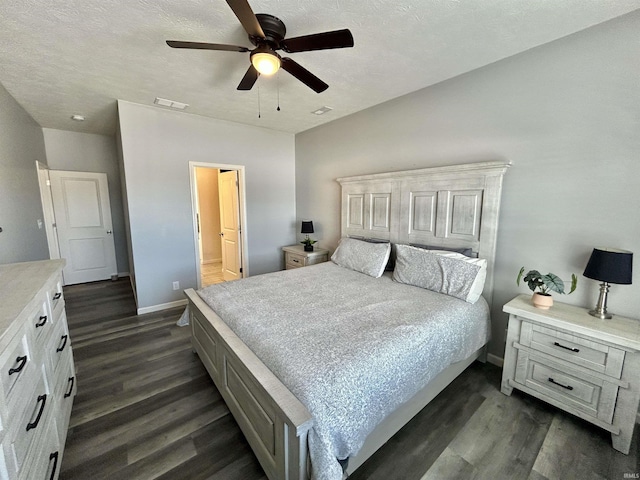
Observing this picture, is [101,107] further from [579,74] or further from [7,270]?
[579,74]

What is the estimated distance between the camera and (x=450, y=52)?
7.00ft

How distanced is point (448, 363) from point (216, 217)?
586 cm

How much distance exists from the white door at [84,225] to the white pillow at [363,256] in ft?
15.4

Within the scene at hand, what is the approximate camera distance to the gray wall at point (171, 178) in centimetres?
335

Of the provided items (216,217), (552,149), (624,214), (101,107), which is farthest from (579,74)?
(216,217)

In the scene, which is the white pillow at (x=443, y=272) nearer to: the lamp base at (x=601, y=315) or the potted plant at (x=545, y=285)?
the potted plant at (x=545, y=285)

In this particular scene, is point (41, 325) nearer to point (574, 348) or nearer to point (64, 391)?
point (64, 391)

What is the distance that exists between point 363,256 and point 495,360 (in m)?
1.60

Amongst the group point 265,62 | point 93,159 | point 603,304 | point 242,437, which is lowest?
point 242,437

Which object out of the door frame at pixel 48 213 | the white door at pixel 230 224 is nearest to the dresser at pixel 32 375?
the white door at pixel 230 224

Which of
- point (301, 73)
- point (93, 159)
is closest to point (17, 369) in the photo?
point (301, 73)

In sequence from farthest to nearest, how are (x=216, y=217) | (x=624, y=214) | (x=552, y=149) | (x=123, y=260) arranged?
(x=216, y=217)
(x=123, y=260)
(x=552, y=149)
(x=624, y=214)

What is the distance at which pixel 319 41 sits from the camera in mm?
1584

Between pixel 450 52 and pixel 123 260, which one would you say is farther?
pixel 123 260
